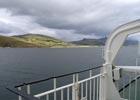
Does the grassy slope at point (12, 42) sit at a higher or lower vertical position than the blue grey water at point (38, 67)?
higher

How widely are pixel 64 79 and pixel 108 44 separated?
724 inches

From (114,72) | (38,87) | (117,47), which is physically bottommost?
(38,87)

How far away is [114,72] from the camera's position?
434 centimetres

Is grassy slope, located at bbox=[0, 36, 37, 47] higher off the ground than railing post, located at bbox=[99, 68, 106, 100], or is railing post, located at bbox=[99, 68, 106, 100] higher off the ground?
grassy slope, located at bbox=[0, 36, 37, 47]

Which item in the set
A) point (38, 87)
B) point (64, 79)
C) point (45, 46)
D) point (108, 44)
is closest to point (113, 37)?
point (108, 44)

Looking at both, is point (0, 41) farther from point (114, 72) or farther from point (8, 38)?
point (114, 72)

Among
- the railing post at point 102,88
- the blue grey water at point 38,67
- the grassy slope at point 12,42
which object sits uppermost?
the grassy slope at point 12,42

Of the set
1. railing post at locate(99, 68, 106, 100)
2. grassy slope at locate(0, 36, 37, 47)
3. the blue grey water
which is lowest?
the blue grey water

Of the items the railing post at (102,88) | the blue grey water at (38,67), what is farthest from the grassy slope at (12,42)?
the railing post at (102,88)

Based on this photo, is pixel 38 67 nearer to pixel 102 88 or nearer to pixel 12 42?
pixel 102 88

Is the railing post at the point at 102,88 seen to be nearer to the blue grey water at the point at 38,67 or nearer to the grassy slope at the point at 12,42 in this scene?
the blue grey water at the point at 38,67

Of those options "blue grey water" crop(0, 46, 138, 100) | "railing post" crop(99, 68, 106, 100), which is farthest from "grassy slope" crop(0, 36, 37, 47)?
"railing post" crop(99, 68, 106, 100)

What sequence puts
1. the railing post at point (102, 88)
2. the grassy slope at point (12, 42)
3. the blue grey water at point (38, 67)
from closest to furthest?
1. the railing post at point (102, 88)
2. the blue grey water at point (38, 67)
3. the grassy slope at point (12, 42)

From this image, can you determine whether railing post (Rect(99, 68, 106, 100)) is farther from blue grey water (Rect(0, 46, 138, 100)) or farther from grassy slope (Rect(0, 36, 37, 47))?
grassy slope (Rect(0, 36, 37, 47))
